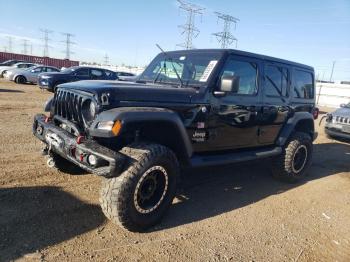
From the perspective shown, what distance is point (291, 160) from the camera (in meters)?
6.12

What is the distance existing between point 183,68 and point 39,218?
2789 millimetres

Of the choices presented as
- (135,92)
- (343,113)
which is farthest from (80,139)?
(343,113)

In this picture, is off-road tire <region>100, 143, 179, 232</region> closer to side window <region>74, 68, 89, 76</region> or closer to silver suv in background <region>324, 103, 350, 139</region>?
silver suv in background <region>324, 103, 350, 139</region>

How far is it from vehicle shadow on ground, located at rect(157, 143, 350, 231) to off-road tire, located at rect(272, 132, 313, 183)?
0.15m

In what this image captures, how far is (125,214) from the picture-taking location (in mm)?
3625

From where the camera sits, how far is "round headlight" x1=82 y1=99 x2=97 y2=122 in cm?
379

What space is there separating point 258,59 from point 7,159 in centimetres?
440

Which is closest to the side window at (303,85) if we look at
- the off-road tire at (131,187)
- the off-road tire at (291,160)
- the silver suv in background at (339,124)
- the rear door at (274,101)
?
the rear door at (274,101)

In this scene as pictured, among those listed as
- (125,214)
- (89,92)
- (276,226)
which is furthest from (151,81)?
(276,226)

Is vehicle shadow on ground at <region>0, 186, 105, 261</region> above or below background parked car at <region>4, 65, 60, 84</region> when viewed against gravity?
below

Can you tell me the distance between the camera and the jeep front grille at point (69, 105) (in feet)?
13.0

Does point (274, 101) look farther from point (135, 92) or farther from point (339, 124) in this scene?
point (339, 124)

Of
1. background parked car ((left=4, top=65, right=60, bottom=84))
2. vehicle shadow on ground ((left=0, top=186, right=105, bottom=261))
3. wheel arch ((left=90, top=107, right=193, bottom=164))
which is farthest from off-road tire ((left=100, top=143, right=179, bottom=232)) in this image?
background parked car ((left=4, top=65, right=60, bottom=84))

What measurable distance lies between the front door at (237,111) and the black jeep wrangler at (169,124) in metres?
0.01
